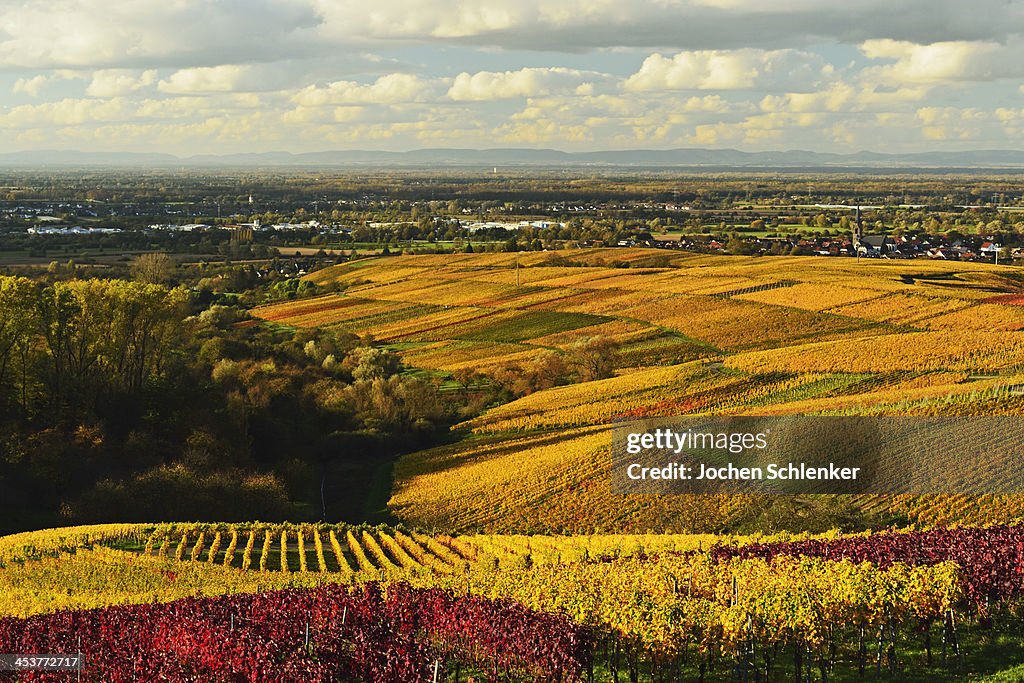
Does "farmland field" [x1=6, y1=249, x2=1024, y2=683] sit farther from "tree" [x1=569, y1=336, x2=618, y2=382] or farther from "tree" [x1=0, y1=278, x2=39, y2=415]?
"tree" [x1=0, y1=278, x2=39, y2=415]

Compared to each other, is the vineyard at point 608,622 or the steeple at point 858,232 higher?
the steeple at point 858,232

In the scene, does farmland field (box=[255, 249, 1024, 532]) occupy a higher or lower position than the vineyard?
lower

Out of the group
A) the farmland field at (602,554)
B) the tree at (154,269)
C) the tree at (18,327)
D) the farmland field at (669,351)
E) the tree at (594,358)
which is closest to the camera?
the farmland field at (602,554)

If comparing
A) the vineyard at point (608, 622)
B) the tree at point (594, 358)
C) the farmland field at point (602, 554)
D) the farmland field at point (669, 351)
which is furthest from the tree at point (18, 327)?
the tree at point (594, 358)

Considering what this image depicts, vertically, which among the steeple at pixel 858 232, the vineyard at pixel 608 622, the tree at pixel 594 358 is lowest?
the tree at pixel 594 358

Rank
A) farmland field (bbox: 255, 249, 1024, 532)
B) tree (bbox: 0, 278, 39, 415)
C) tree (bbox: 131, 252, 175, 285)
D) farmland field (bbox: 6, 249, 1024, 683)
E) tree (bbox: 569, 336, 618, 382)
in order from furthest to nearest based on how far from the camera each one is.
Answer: tree (bbox: 131, 252, 175, 285) → tree (bbox: 569, 336, 618, 382) → tree (bbox: 0, 278, 39, 415) → farmland field (bbox: 255, 249, 1024, 532) → farmland field (bbox: 6, 249, 1024, 683)

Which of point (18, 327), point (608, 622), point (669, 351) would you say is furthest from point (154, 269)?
point (608, 622)

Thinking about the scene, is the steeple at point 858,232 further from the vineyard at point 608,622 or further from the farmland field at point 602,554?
the vineyard at point 608,622

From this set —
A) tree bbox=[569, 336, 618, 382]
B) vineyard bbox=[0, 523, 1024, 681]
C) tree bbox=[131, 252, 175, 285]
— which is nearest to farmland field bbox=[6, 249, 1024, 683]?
vineyard bbox=[0, 523, 1024, 681]

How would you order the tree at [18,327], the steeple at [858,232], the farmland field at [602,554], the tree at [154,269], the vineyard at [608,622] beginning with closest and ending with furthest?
the vineyard at [608,622] → the farmland field at [602,554] → the tree at [18,327] → the tree at [154,269] → the steeple at [858,232]

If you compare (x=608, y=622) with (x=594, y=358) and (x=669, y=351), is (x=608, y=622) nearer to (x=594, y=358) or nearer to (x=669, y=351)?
(x=594, y=358)
